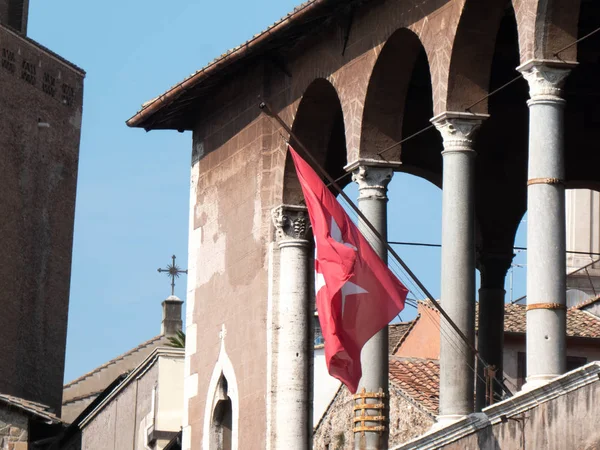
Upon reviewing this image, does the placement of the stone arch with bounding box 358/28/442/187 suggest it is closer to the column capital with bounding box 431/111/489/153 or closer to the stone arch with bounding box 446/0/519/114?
the stone arch with bounding box 446/0/519/114

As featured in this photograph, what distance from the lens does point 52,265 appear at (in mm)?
41688

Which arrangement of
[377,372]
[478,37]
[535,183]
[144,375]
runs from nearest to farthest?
[535,183] → [478,37] → [377,372] → [144,375]

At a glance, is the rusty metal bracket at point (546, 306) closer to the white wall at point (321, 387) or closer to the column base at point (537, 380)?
the column base at point (537, 380)

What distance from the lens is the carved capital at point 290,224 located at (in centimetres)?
2131

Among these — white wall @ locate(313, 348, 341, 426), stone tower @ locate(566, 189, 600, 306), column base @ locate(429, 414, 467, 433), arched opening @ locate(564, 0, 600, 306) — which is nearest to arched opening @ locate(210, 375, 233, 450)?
arched opening @ locate(564, 0, 600, 306)

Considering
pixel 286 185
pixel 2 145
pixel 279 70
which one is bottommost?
pixel 286 185

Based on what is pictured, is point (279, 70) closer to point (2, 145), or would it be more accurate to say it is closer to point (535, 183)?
point (535, 183)

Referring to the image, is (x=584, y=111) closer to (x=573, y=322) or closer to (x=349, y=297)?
(x=349, y=297)

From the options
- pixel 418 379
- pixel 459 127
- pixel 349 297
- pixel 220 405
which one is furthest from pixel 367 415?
pixel 418 379

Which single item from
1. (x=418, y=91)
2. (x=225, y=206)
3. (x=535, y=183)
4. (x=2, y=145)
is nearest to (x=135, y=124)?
(x=225, y=206)

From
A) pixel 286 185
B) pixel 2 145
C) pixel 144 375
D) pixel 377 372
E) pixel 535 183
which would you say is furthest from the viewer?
pixel 2 145

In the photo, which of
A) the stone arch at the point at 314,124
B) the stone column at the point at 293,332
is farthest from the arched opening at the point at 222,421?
the stone arch at the point at 314,124

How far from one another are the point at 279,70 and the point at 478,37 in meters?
4.35

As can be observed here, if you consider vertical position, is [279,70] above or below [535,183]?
above
